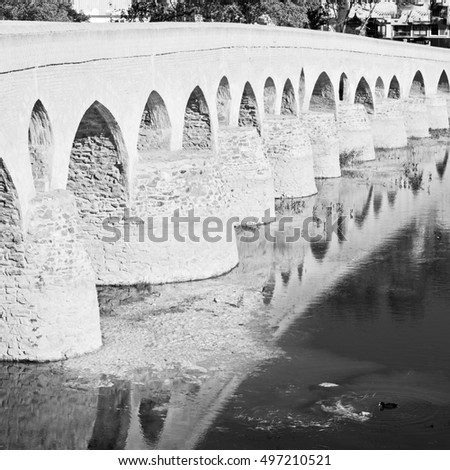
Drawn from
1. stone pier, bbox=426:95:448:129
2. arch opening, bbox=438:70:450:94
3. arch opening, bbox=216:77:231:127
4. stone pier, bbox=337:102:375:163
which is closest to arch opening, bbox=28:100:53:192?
arch opening, bbox=216:77:231:127

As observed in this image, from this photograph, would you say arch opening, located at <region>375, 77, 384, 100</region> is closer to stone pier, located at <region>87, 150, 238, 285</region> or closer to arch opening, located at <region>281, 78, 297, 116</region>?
arch opening, located at <region>281, 78, 297, 116</region>

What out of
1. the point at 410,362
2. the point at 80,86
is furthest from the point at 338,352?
the point at 80,86

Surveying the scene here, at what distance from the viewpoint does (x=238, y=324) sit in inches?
945

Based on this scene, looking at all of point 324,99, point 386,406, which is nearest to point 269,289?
point 386,406

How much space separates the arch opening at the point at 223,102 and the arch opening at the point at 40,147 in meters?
12.5

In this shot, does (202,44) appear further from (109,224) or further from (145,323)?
(145,323)

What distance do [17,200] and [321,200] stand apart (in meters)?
18.8

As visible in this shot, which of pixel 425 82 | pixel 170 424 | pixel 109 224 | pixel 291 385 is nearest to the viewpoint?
pixel 170 424

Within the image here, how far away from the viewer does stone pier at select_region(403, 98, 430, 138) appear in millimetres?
57784

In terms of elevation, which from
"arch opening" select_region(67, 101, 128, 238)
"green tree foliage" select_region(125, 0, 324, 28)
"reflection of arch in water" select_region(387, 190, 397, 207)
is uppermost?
"green tree foliage" select_region(125, 0, 324, 28)

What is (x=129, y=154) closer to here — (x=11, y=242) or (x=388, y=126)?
(x=11, y=242)

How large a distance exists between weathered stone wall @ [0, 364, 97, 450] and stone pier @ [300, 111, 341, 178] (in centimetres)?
2289

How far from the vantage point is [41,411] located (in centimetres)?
1952

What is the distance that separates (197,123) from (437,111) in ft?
106
